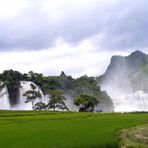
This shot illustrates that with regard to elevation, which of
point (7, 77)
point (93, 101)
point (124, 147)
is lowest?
point (124, 147)

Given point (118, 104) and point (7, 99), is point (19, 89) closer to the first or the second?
point (7, 99)

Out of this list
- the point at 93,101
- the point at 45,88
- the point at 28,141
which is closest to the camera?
the point at 28,141

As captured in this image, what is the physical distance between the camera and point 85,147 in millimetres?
22375

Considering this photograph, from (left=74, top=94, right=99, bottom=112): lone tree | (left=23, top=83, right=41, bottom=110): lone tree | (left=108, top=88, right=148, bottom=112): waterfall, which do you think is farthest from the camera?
(left=108, top=88, right=148, bottom=112): waterfall

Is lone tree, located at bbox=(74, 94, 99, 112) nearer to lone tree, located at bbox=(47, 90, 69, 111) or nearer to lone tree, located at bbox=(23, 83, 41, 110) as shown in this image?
lone tree, located at bbox=(47, 90, 69, 111)

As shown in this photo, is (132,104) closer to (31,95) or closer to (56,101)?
(31,95)

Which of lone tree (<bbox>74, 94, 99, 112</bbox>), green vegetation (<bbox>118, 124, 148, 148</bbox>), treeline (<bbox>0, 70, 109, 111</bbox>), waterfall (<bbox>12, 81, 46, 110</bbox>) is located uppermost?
treeline (<bbox>0, 70, 109, 111</bbox>)

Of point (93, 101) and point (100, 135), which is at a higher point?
point (93, 101)

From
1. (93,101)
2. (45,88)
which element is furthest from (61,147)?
(45,88)

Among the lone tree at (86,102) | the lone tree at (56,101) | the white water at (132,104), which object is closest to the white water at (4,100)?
the lone tree at (56,101)

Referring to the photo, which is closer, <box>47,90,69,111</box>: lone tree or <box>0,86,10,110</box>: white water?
<box>47,90,69,111</box>: lone tree

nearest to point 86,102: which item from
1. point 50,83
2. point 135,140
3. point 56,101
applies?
point 56,101

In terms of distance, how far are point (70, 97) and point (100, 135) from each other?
114339mm

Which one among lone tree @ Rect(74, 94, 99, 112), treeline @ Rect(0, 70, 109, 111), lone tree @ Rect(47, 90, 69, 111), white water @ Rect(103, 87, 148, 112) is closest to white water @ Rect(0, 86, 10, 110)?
treeline @ Rect(0, 70, 109, 111)
